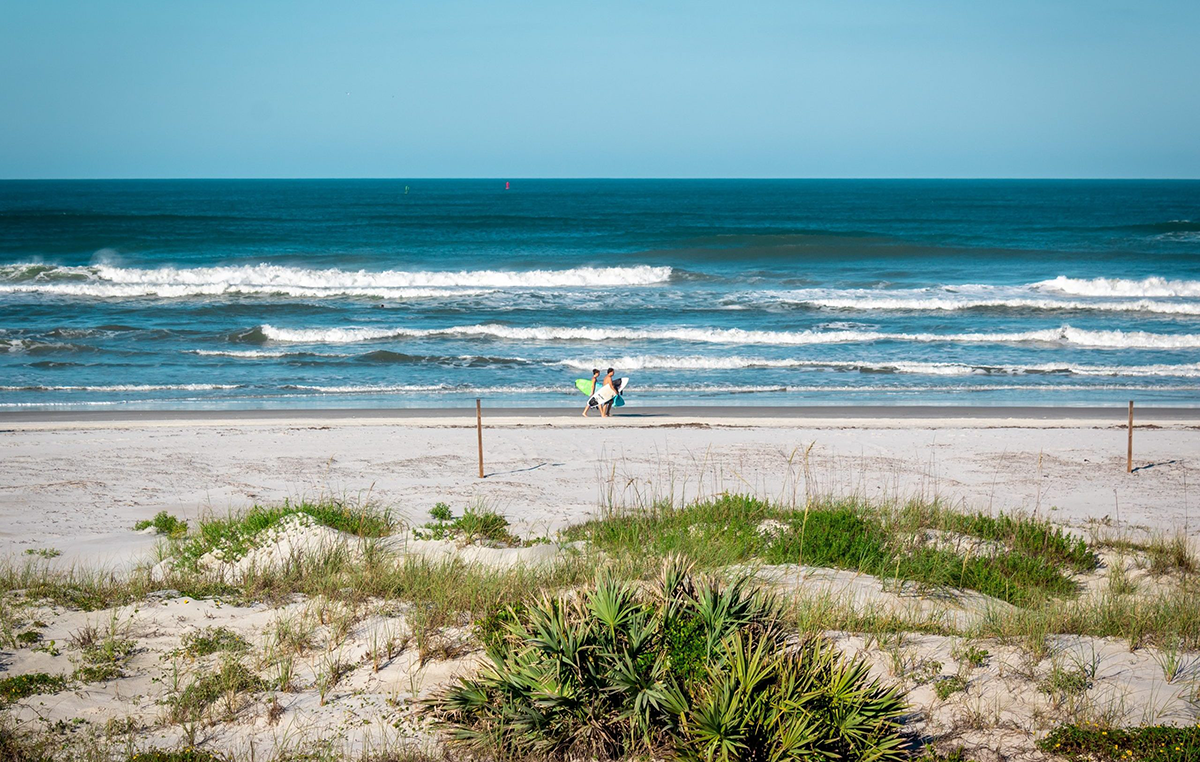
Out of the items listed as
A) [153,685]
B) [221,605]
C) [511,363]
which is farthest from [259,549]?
[511,363]

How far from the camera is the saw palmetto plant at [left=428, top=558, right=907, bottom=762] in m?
3.86

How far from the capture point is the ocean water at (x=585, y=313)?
1916 centimetres

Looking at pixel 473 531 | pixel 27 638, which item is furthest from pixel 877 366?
pixel 27 638

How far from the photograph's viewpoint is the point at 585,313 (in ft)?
94.0

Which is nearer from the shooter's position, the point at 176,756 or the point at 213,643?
the point at 176,756

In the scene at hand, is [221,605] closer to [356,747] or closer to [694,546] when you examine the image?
[356,747]

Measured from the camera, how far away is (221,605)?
6.14m

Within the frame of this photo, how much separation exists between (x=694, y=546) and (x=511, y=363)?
15081 mm

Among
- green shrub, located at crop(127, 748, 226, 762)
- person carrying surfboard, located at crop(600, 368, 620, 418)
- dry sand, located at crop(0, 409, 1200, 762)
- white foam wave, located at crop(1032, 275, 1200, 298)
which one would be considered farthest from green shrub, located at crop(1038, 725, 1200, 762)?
white foam wave, located at crop(1032, 275, 1200, 298)

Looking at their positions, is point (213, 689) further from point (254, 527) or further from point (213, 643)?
point (254, 527)

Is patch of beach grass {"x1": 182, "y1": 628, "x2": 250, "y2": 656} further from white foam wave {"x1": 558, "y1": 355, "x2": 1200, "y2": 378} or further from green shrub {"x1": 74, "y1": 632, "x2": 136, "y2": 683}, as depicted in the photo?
white foam wave {"x1": 558, "y1": 355, "x2": 1200, "y2": 378}

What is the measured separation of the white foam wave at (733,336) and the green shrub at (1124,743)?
19.7 m

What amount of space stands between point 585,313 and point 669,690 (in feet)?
81.3

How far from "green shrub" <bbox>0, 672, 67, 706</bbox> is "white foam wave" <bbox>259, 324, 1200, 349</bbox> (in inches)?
778
